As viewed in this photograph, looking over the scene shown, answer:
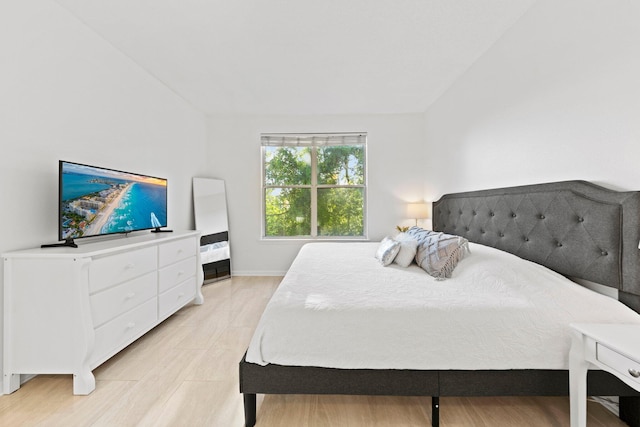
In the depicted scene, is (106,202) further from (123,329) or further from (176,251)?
(123,329)

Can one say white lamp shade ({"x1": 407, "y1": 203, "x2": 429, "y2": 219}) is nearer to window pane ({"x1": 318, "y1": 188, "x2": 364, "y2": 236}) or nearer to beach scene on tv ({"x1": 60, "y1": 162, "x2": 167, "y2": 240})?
window pane ({"x1": 318, "y1": 188, "x2": 364, "y2": 236})

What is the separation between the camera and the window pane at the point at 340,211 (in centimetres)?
435

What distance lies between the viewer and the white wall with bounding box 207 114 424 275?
4.16 metres

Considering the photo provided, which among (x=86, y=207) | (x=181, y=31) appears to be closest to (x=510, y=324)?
(x=86, y=207)

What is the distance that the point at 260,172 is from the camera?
4242 mm

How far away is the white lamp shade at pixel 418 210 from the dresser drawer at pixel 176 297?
2.85 metres

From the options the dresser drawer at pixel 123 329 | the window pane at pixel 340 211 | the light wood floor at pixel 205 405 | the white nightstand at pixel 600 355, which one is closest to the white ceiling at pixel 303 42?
the window pane at pixel 340 211

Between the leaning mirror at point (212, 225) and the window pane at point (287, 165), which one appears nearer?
the leaning mirror at point (212, 225)

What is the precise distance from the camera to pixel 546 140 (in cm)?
181

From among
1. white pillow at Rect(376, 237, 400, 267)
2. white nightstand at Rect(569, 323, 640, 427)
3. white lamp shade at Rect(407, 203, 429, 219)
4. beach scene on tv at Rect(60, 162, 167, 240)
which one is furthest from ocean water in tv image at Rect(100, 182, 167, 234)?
white lamp shade at Rect(407, 203, 429, 219)

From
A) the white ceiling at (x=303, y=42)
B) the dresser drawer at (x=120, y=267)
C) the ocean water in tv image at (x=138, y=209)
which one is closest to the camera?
the dresser drawer at (x=120, y=267)

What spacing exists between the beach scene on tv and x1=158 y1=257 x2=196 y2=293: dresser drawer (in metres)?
0.46

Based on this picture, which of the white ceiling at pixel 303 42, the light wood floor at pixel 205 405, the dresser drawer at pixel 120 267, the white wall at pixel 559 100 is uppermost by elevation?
the white ceiling at pixel 303 42

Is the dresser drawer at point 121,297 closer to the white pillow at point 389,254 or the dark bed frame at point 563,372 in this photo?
the dark bed frame at point 563,372
